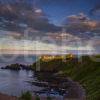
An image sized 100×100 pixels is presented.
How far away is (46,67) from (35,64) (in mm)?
8269

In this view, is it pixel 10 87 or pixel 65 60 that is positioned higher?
pixel 65 60

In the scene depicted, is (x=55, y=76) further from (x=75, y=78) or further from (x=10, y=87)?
(x=10, y=87)

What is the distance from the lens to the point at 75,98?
38531 millimetres

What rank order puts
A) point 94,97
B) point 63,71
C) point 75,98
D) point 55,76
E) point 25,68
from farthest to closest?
point 25,68 < point 63,71 < point 55,76 < point 75,98 < point 94,97

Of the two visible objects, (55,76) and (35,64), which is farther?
(35,64)

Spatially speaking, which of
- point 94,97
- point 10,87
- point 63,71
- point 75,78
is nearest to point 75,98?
point 94,97

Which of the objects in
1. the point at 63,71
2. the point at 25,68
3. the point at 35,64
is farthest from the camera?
the point at 35,64

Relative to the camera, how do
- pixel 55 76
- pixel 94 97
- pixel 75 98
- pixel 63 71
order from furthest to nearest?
pixel 63 71 < pixel 55 76 < pixel 75 98 < pixel 94 97

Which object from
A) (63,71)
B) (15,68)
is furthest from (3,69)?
(63,71)

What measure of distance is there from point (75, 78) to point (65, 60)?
16.1m

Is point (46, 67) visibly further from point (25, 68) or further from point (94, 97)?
point (94, 97)

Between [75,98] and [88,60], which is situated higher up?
[88,60]

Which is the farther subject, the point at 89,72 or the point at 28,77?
the point at 28,77

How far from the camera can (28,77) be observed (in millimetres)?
70688
